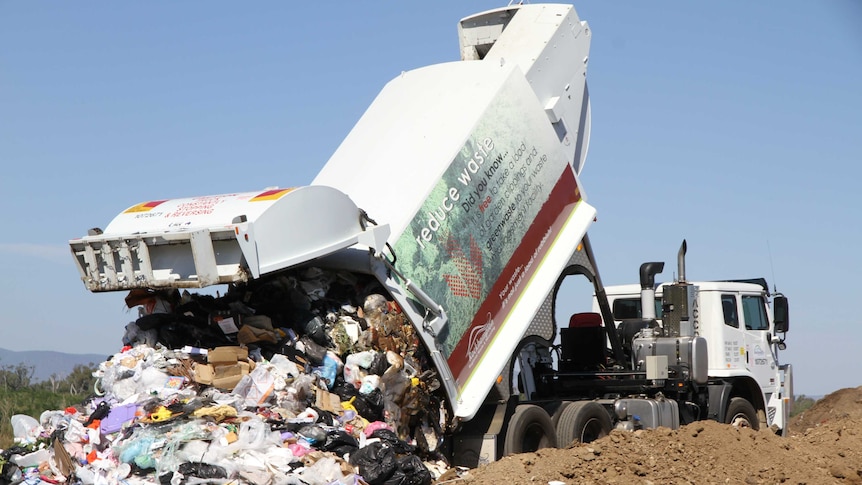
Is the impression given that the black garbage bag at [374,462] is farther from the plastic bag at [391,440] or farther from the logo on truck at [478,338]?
the logo on truck at [478,338]

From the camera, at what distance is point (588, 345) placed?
38.3 feet

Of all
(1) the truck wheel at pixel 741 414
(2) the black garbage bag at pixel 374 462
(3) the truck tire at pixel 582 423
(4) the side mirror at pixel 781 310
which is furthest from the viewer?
(4) the side mirror at pixel 781 310

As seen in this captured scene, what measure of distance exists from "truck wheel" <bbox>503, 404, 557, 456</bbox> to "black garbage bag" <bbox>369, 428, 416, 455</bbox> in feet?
4.73

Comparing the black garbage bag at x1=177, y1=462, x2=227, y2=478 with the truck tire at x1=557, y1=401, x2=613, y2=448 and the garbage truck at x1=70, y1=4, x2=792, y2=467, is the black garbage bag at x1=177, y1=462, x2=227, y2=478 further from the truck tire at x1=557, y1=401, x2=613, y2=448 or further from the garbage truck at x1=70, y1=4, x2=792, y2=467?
the truck tire at x1=557, y1=401, x2=613, y2=448

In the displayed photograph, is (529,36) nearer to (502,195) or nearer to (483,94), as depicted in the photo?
(483,94)

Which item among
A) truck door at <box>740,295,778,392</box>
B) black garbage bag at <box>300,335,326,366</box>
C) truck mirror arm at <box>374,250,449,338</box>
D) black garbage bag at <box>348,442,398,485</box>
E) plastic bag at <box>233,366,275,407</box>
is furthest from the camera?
truck door at <box>740,295,778,392</box>

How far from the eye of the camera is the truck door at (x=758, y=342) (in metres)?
12.4

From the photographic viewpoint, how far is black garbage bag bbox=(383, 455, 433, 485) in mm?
7418

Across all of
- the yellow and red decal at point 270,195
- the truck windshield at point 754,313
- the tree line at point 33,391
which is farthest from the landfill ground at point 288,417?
the tree line at point 33,391

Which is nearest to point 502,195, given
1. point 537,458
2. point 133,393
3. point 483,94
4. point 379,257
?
point 483,94

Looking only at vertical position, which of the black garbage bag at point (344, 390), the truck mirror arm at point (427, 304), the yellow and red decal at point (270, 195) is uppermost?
the yellow and red decal at point (270, 195)

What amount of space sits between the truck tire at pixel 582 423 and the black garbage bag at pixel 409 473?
2.15 metres

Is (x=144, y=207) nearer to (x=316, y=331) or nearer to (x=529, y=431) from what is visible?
(x=316, y=331)

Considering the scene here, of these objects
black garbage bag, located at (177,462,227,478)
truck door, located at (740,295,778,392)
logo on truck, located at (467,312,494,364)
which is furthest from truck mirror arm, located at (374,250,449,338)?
truck door, located at (740,295,778,392)
